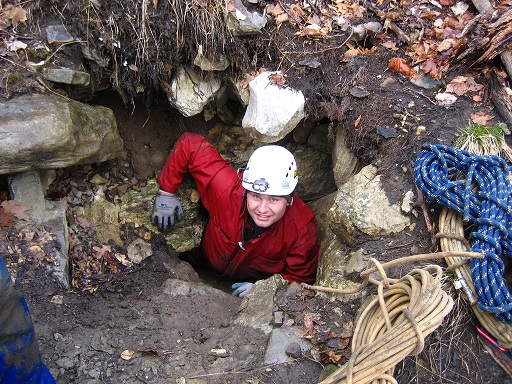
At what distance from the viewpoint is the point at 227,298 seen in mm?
4055

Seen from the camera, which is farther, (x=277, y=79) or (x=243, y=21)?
(x=277, y=79)

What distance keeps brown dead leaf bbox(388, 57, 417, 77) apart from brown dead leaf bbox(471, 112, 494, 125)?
668 mm

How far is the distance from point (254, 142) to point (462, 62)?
7.47 feet

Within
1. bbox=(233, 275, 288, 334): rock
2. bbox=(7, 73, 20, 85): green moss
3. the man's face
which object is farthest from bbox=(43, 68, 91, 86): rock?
bbox=(233, 275, 288, 334): rock

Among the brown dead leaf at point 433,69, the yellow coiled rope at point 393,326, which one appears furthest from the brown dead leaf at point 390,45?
the yellow coiled rope at point 393,326

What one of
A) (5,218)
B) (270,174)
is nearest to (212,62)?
(270,174)

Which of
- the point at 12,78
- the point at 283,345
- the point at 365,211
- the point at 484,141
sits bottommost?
the point at 283,345

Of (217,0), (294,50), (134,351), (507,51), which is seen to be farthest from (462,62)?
(134,351)

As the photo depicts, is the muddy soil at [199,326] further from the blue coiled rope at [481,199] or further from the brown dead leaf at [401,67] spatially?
the blue coiled rope at [481,199]

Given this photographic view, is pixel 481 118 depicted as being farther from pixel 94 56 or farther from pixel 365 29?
pixel 94 56

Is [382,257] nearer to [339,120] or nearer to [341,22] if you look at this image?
[339,120]

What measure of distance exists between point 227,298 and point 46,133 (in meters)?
2.02

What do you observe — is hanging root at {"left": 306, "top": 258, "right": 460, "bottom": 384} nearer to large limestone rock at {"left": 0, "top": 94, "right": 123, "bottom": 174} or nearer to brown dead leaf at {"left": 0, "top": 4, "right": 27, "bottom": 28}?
large limestone rock at {"left": 0, "top": 94, "right": 123, "bottom": 174}

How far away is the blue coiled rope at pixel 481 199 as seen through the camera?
2.85 m
